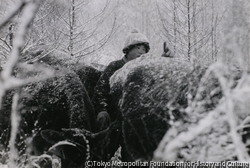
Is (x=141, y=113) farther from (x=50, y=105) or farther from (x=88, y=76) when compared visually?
(x=88, y=76)

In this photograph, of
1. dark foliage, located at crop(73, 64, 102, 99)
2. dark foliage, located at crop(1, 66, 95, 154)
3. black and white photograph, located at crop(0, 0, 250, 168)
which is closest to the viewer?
black and white photograph, located at crop(0, 0, 250, 168)

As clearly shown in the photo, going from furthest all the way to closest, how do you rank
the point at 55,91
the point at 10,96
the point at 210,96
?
the point at 10,96 < the point at 55,91 < the point at 210,96

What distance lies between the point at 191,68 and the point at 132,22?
1897cm

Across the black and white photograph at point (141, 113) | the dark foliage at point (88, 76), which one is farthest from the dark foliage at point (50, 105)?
the dark foliage at point (88, 76)

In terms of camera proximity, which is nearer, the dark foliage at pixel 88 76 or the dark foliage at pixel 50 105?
the dark foliage at pixel 50 105

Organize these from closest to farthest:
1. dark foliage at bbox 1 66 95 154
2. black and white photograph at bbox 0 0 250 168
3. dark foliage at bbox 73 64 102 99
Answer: black and white photograph at bbox 0 0 250 168, dark foliage at bbox 1 66 95 154, dark foliage at bbox 73 64 102 99

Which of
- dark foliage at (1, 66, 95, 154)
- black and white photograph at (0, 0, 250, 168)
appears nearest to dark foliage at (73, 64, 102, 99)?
black and white photograph at (0, 0, 250, 168)

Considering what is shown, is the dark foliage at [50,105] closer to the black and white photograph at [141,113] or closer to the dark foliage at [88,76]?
the black and white photograph at [141,113]

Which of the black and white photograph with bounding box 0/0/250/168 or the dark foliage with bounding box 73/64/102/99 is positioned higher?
the dark foliage with bounding box 73/64/102/99

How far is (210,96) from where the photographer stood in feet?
7.06

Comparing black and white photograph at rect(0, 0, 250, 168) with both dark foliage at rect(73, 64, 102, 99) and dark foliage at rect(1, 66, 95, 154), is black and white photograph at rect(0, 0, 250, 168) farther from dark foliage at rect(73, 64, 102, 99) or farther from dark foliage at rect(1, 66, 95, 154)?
dark foliage at rect(73, 64, 102, 99)

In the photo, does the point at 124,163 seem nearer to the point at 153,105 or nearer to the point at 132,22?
the point at 153,105

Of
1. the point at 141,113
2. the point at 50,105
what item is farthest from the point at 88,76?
the point at 141,113

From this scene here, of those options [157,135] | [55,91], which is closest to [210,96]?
[157,135]
